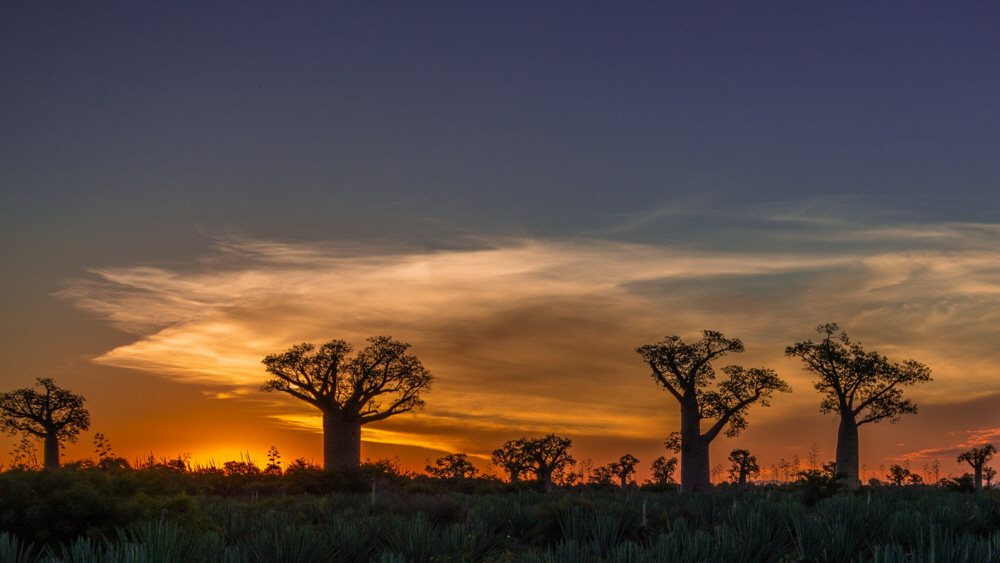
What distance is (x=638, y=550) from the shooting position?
3541 millimetres

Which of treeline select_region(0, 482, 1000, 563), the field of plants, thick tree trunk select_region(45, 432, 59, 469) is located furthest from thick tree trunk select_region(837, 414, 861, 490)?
thick tree trunk select_region(45, 432, 59, 469)

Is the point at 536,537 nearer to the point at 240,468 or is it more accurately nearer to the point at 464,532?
the point at 464,532

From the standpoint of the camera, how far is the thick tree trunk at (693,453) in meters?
28.3

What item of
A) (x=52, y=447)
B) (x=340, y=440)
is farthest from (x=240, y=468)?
(x=52, y=447)

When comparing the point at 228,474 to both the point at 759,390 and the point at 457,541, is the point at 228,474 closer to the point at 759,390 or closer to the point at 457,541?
the point at 759,390

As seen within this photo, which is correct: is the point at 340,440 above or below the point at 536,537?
below

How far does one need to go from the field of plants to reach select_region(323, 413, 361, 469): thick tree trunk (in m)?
20.2

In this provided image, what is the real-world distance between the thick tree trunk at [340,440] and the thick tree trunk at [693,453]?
13.3 metres

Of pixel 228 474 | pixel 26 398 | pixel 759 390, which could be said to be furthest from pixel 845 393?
pixel 26 398

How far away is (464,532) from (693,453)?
82.5ft

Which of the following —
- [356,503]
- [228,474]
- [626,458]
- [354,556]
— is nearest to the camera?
[354,556]

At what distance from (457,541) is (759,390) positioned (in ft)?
89.9

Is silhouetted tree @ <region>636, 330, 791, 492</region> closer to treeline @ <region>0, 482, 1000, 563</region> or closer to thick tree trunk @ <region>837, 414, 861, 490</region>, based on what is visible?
thick tree trunk @ <region>837, 414, 861, 490</region>

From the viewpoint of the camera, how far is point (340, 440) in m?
31.2
